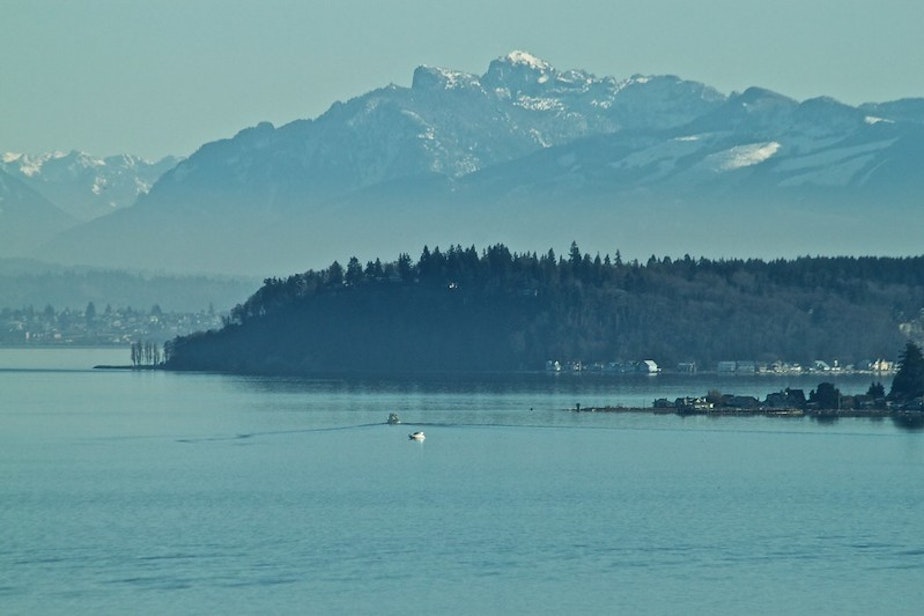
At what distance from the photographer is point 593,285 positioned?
199 meters

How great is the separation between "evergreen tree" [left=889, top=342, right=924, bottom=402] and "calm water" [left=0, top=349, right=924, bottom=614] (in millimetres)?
8094

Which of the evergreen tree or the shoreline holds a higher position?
the evergreen tree

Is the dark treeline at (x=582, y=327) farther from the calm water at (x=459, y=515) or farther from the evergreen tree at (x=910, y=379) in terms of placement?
the calm water at (x=459, y=515)

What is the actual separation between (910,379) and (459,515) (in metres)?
59.6

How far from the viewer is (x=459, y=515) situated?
213 ft

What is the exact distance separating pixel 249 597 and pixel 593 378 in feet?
421

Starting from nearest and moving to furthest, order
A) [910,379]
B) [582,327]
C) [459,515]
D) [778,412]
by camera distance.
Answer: [459,515], [778,412], [910,379], [582,327]

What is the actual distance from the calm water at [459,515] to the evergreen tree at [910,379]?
8094 mm

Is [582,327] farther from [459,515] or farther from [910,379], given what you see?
[459,515]

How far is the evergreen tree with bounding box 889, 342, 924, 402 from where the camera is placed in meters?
117

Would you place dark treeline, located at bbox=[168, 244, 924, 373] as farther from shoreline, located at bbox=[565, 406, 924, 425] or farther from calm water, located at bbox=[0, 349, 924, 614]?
calm water, located at bbox=[0, 349, 924, 614]

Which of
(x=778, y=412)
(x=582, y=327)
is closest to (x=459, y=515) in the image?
(x=778, y=412)

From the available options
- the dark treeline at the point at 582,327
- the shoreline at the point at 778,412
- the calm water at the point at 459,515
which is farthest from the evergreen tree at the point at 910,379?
the dark treeline at the point at 582,327

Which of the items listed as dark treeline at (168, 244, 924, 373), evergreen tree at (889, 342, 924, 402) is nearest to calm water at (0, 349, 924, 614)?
evergreen tree at (889, 342, 924, 402)
